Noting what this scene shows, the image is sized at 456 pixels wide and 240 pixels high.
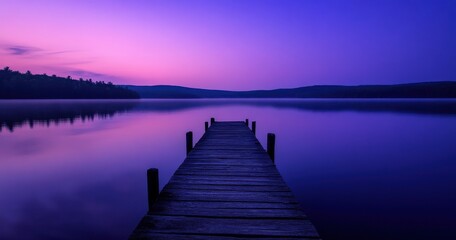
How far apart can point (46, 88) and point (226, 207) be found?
502 feet

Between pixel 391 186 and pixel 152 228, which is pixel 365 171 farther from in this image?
pixel 152 228

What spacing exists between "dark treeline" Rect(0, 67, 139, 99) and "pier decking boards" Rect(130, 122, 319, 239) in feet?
469

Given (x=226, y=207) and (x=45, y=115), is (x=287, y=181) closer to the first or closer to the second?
(x=226, y=207)

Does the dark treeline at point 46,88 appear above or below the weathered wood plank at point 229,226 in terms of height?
above

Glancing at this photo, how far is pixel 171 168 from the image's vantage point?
1277 cm

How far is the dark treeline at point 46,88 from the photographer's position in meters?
113

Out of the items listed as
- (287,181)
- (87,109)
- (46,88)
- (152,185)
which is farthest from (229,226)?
(46,88)

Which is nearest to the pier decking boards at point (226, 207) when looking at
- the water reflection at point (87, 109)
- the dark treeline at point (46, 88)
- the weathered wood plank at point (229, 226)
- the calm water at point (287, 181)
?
the weathered wood plank at point (229, 226)

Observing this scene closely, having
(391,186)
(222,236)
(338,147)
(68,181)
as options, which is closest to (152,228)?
(222,236)

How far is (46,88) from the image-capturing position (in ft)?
414

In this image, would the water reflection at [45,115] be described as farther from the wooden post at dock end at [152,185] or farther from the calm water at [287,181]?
the wooden post at dock end at [152,185]

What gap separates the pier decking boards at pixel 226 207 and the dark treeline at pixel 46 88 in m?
143

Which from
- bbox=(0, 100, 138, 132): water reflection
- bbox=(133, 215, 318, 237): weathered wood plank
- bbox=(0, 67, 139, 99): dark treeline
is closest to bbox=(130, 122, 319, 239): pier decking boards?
bbox=(133, 215, 318, 237): weathered wood plank

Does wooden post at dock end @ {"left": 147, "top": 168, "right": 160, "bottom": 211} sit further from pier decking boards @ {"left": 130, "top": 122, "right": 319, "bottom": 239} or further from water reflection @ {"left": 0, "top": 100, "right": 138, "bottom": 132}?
water reflection @ {"left": 0, "top": 100, "right": 138, "bottom": 132}
